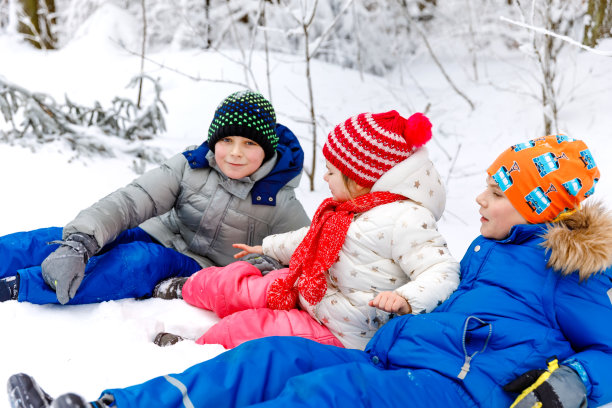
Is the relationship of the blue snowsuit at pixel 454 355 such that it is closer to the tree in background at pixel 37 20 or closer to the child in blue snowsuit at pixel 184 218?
the child in blue snowsuit at pixel 184 218

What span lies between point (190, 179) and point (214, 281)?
0.60 metres

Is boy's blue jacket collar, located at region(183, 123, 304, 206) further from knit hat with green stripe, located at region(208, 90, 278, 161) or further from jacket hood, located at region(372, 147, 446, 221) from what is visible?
jacket hood, located at region(372, 147, 446, 221)

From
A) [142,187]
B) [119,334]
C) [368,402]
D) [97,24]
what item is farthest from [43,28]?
[368,402]

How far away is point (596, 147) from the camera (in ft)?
14.0

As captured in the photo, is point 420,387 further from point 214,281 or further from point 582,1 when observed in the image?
point 582,1

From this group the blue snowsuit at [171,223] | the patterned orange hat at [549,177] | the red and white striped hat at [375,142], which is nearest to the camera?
the patterned orange hat at [549,177]

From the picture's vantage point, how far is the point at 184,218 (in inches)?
107

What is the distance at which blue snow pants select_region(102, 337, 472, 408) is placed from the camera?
1383mm

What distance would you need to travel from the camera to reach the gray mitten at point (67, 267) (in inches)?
83.6

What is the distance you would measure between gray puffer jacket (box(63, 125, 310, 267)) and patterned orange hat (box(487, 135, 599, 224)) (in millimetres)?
1207

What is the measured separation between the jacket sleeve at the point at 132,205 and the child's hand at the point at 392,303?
1289 millimetres

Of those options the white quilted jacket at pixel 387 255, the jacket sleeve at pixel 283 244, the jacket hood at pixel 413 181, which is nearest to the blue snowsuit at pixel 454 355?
the white quilted jacket at pixel 387 255

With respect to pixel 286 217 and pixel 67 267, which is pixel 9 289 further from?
pixel 286 217

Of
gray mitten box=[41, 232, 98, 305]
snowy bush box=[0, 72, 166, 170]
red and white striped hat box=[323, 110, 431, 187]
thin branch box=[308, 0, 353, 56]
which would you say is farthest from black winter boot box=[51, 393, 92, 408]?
snowy bush box=[0, 72, 166, 170]
